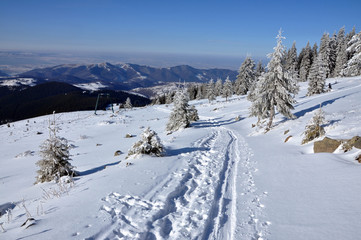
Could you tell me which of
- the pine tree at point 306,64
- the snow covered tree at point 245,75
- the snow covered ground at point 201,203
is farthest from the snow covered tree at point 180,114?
the pine tree at point 306,64

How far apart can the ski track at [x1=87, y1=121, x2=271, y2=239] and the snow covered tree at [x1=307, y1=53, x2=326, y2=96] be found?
39.7m

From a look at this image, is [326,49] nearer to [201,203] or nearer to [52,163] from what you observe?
[201,203]

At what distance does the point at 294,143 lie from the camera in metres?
14.5

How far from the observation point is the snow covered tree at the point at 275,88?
2092 cm

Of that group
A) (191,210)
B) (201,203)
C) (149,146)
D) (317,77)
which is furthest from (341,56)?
(191,210)

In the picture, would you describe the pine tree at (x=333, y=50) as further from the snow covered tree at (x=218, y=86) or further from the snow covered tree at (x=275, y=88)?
the snow covered tree at (x=275, y=88)

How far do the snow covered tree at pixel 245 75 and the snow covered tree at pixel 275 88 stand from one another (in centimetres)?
4207

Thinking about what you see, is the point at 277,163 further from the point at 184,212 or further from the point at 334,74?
the point at 334,74

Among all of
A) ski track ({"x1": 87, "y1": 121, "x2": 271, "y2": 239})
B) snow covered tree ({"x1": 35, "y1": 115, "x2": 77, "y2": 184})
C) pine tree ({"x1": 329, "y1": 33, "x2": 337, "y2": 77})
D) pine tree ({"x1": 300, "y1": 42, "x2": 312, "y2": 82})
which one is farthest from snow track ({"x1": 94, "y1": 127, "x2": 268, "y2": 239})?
pine tree ({"x1": 300, "y1": 42, "x2": 312, "y2": 82})

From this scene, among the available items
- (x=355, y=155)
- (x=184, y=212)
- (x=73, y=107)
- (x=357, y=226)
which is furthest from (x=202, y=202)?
(x=73, y=107)

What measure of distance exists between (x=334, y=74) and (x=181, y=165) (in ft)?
248

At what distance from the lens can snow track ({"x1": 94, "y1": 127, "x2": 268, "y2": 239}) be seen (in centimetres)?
467

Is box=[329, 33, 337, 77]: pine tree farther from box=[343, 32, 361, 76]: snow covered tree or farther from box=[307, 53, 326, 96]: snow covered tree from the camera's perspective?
box=[343, 32, 361, 76]: snow covered tree

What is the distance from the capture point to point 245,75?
64438mm
